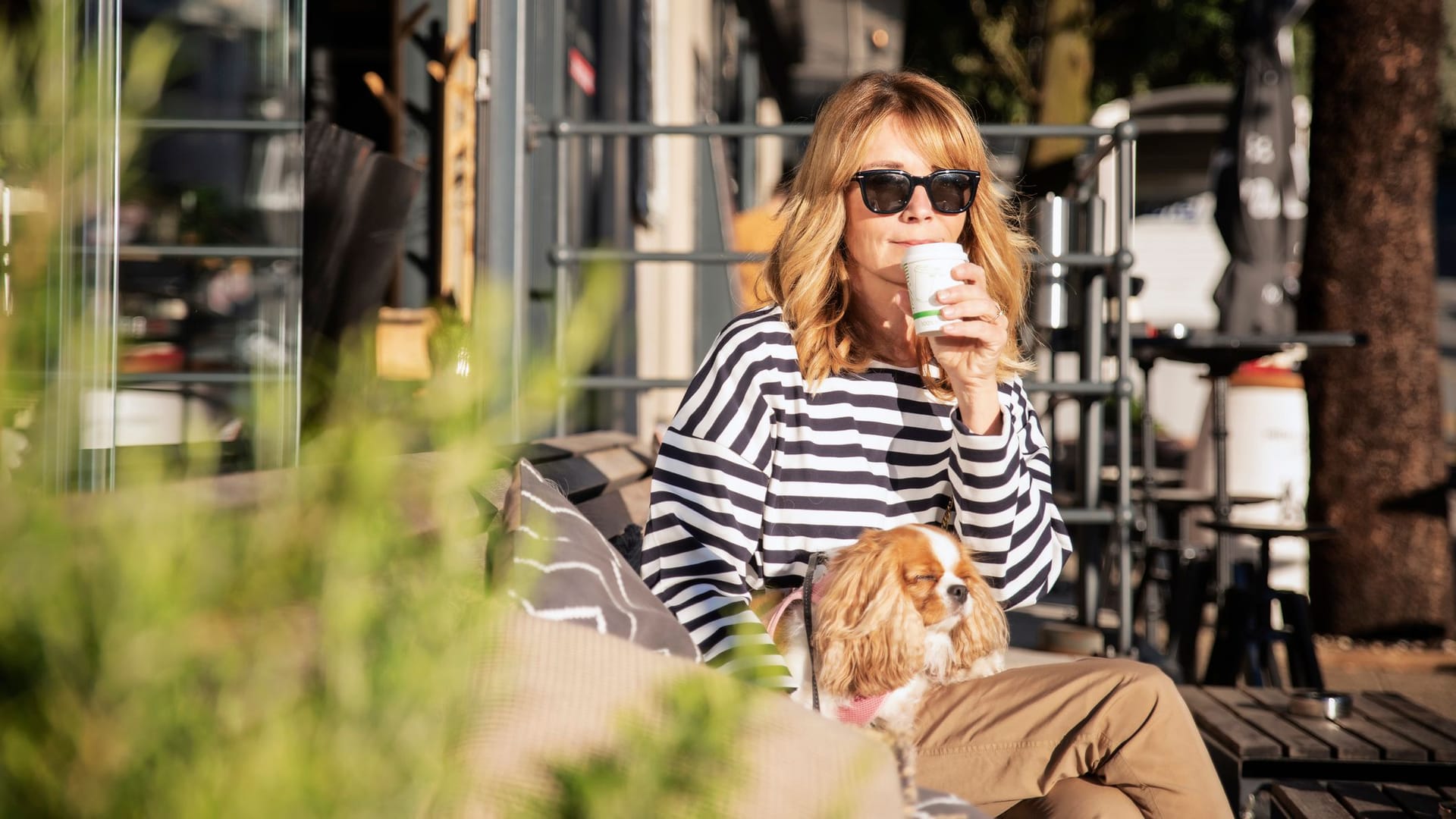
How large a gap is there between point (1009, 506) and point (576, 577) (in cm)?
89

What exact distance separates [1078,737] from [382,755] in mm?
1584

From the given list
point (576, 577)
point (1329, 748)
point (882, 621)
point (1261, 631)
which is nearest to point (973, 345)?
point (882, 621)

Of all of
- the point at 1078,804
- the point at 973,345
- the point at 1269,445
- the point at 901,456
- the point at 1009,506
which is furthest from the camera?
the point at 1269,445

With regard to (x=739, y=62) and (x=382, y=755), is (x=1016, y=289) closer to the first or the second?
(x=382, y=755)

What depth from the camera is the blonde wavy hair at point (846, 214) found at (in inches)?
91.4

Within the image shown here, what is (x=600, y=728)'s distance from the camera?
111cm

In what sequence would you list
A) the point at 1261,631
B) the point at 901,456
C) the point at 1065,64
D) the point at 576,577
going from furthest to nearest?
the point at 1065,64
the point at 1261,631
the point at 901,456
the point at 576,577

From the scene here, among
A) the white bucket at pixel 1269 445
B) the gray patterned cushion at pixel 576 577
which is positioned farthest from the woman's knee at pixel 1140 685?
the white bucket at pixel 1269 445

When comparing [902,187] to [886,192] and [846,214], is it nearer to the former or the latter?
[886,192]

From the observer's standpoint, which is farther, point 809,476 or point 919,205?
point 919,205

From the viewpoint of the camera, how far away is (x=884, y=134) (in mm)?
2387

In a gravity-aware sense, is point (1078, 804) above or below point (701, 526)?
below

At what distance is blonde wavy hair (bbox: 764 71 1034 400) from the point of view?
7.61 ft

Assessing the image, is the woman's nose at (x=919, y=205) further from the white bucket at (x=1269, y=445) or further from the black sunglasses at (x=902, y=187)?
the white bucket at (x=1269, y=445)
